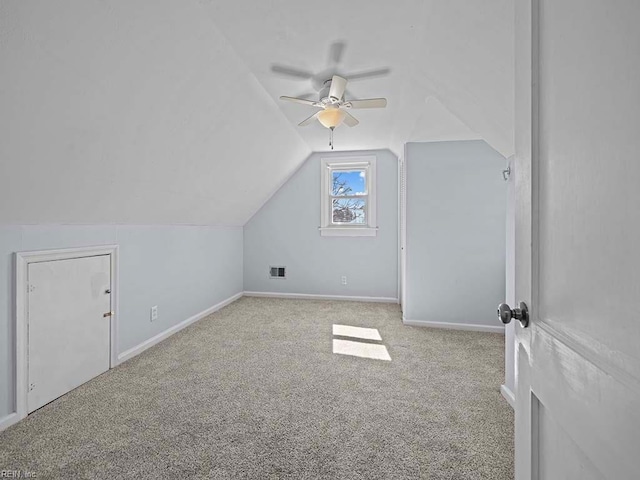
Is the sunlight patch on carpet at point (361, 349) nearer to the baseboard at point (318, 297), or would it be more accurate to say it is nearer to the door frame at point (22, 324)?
the baseboard at point (318, 297)

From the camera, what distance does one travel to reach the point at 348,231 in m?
4.72

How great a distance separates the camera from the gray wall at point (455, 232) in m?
3.34

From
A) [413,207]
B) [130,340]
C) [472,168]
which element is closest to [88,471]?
[130,340]

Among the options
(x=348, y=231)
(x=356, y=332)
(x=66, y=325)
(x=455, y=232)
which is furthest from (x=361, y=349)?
(x=66, y=325)

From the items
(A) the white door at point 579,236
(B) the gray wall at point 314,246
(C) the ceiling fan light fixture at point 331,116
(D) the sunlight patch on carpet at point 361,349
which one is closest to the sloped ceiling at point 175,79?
(C) the ceiling fan light fixture at point 331,116

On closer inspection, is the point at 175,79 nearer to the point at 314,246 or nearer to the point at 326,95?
the point at 326,95

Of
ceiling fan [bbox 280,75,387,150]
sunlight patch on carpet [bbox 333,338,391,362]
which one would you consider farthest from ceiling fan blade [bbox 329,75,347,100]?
sunlight patch on carpet [bbox 333,338,391,362]

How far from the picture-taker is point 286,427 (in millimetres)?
1729

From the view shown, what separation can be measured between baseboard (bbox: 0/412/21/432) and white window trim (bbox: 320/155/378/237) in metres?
3.69

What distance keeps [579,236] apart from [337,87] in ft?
6.18

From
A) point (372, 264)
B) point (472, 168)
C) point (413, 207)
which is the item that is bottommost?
point (372, 264)

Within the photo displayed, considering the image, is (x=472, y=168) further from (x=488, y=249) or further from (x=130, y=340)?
(x=130, y=340)

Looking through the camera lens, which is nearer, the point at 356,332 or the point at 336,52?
the point at 336,52

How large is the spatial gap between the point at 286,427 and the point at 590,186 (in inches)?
70.2
